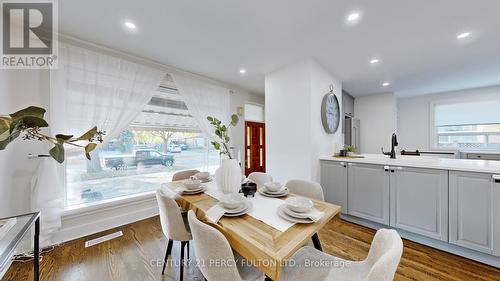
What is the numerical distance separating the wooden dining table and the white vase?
30 centimetres

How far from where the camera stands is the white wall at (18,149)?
174cm

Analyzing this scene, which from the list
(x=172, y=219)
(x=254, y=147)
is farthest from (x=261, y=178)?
(x=254, y=147)

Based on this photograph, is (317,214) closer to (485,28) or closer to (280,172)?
(280,172)

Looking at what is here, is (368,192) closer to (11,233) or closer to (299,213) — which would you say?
(299,213)

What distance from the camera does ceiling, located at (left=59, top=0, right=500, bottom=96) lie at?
164 cm

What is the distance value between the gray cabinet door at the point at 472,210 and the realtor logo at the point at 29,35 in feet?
14.4

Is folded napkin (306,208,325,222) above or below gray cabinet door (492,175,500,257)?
above

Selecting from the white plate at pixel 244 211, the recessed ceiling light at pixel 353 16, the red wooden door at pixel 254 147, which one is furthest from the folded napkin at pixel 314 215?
the red wooden door at pixel 254 147

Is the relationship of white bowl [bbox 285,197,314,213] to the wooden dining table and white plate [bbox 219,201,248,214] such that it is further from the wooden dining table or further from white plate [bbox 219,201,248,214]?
white plate [bbox 219,201,248,214]

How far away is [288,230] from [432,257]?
6.69 ft

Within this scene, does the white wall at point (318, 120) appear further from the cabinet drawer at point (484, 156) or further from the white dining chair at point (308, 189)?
the cabinet drawer at point (484, 156)

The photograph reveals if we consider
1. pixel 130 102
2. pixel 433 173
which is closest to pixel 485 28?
pixel 433 173

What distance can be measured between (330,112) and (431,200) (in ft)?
5.71

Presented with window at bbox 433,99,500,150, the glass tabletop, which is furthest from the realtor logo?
window at bbox 433,99,500,150
